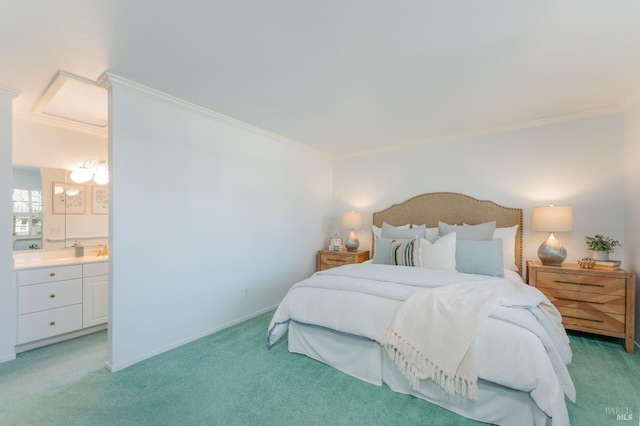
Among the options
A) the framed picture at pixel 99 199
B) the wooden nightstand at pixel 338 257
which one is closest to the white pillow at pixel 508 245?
the wooden nightstand at pixel 338 257

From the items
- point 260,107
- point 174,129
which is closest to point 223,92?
point 260,107

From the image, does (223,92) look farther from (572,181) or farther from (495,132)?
(572,181)

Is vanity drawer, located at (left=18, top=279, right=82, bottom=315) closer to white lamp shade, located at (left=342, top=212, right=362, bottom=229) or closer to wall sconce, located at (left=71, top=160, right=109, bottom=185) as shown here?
wall sconce, located at (left=71, top=160, right=109, bottom=185)

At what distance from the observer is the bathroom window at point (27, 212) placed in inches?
120

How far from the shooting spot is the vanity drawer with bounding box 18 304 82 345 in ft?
8.71

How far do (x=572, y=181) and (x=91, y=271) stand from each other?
5.42 m

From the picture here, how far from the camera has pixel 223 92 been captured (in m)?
2.65

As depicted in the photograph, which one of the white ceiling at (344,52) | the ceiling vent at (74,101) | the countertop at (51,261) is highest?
the white ceiling at (344,52)

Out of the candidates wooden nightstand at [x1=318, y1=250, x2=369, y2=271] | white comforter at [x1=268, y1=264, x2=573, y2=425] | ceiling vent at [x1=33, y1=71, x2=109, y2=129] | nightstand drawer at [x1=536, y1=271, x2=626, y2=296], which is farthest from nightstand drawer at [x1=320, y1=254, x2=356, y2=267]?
ceiling vent at [x1=33, y1=71, x2=109, y2=129]

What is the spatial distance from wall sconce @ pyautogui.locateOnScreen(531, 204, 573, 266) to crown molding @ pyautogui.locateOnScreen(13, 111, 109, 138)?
4873mm

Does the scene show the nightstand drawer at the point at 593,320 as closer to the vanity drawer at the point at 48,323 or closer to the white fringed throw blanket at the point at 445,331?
the white fringed throw blanket at the point at 445,331

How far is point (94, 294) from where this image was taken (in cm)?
312

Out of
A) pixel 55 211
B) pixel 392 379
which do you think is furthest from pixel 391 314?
pixel 55 211

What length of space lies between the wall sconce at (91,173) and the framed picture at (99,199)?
0.45ft
